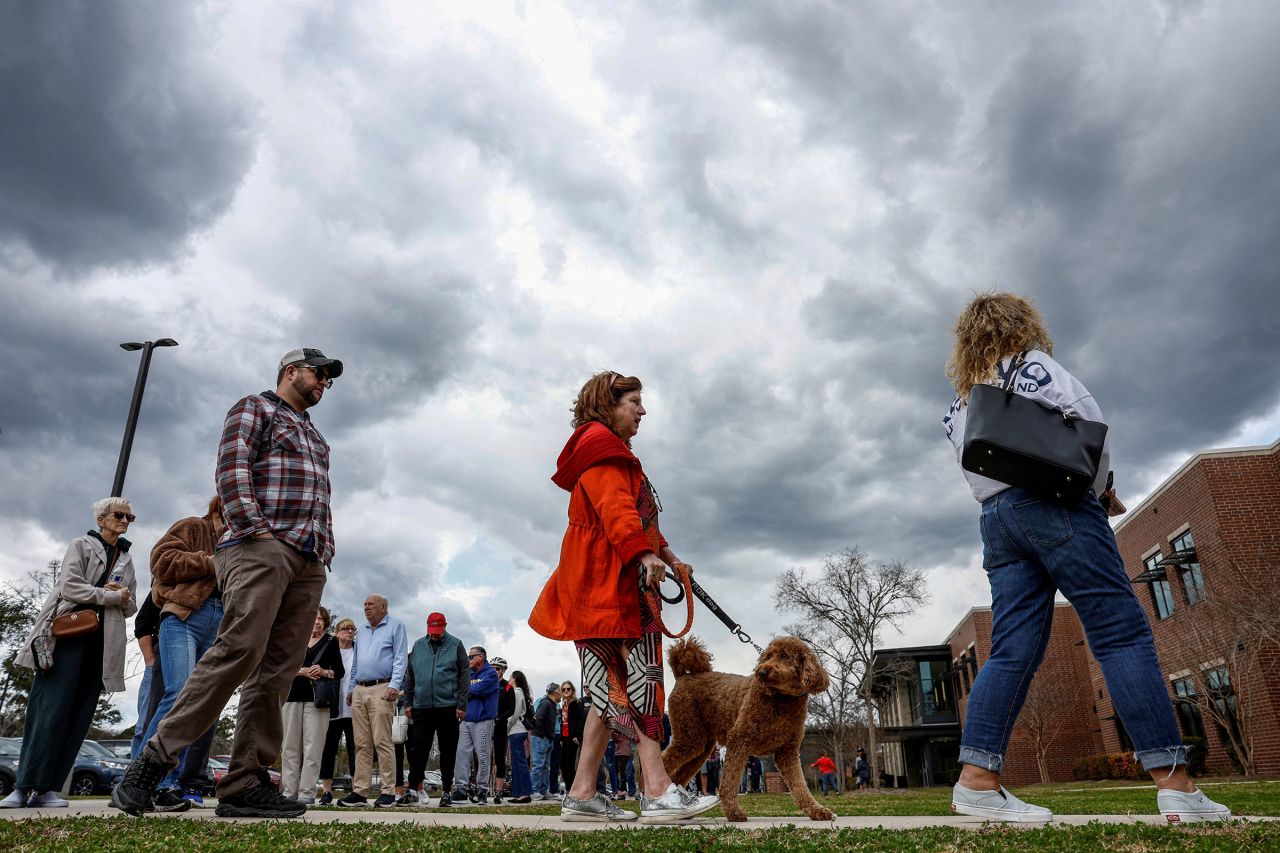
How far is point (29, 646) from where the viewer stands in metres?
5.39

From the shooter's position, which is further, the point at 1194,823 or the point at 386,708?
the point at 386,708

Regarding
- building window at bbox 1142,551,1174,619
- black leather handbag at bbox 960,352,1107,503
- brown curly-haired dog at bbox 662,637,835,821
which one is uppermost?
building window at bbox 1142,551,1174,619

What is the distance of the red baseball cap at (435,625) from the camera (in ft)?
31.7

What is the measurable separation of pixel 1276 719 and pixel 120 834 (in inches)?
1082

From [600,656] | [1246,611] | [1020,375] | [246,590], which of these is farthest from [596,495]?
[1246,611]

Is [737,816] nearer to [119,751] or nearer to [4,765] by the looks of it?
[4,765]

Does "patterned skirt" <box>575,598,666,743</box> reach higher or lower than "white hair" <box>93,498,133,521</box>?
lower

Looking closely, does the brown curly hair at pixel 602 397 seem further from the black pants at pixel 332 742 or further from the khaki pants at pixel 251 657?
the black pants at pixel 332 742

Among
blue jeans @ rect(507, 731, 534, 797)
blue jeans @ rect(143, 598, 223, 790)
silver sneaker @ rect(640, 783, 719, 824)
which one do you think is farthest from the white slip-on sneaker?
blue jeans @ rect(507, 731, 534, 797)

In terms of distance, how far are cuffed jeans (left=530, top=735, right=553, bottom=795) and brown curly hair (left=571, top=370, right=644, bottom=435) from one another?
1054cm

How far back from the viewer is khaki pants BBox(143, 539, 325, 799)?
3.99m

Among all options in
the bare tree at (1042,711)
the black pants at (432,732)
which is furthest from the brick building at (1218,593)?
the black pants at (432,732)

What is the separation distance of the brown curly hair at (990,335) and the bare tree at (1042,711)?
38158 millimetres

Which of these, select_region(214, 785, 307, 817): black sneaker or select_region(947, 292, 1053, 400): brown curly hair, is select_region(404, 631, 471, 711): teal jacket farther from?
select_region(947, 292, 1053, 400): brown curly hair
